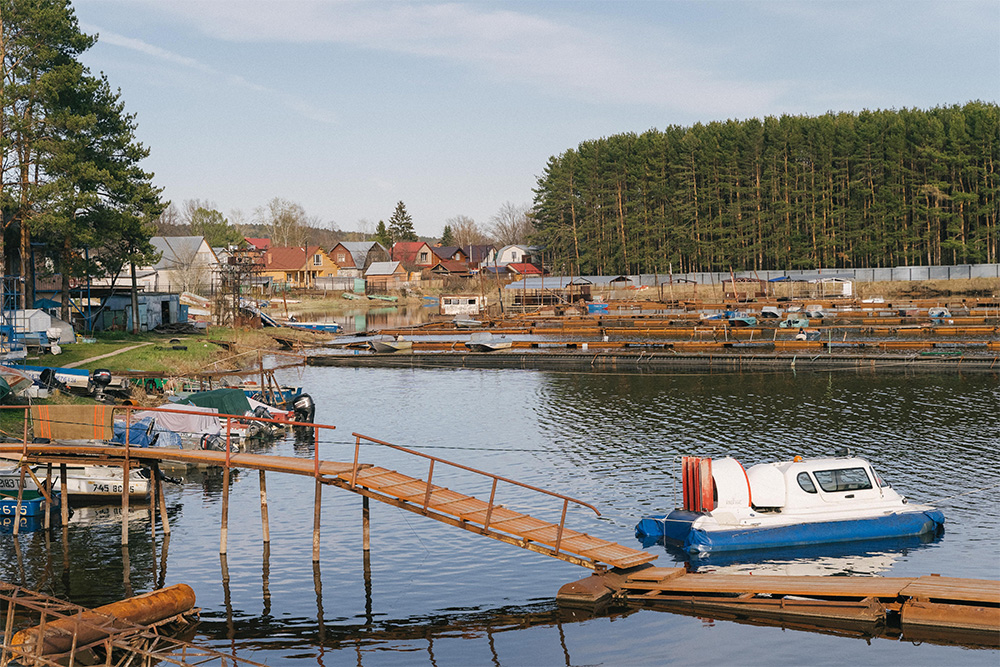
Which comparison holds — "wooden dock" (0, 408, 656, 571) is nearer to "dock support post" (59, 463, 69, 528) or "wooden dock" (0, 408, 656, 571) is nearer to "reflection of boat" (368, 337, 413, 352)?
"dock support post" (59, 463, 69, 528)

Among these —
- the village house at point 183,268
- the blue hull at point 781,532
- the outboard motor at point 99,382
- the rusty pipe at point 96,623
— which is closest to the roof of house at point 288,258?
the village house at point 183,268

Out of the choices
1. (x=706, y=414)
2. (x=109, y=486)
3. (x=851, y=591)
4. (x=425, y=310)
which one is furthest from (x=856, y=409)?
(x=425, y=310)

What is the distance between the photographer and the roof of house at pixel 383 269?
167125 millimetres

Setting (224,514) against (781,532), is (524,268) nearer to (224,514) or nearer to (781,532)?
(781,532)

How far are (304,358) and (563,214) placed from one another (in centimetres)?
8318

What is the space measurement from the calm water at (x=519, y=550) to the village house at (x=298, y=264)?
4627 inches

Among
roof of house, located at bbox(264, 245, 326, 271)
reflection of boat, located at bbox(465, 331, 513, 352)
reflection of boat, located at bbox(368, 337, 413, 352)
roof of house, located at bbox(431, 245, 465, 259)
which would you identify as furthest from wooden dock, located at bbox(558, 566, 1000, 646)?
roof of house, located at bbox(431, 245, 465, 259)

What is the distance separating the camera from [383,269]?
168375 mm

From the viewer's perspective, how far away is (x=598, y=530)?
105 ft

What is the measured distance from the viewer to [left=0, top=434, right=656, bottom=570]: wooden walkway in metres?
24.9

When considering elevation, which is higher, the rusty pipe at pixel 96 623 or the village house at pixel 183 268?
the village house at pixel 183 268

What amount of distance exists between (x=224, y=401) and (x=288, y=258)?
13417cm

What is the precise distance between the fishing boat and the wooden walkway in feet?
14.5

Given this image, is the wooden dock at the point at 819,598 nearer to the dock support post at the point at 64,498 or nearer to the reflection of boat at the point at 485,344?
the dock support post at the point at 64,498
